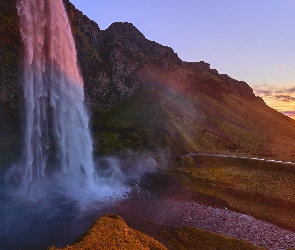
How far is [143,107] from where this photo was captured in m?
106

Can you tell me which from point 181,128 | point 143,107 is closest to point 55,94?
point 181,128

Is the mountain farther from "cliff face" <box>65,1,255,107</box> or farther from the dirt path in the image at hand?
the dirt path

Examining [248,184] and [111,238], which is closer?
[111,238]

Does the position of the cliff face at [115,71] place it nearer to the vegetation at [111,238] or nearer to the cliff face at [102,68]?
the cliff face at [102,68]

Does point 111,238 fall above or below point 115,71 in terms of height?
below

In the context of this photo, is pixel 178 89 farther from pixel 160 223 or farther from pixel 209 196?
pixel 160 223

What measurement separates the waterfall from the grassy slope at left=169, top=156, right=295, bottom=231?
20.5 metres

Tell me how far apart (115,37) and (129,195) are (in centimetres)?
10230

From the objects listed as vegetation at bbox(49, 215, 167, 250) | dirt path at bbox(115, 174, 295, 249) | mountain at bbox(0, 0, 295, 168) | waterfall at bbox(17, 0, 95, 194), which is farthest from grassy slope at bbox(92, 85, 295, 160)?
vegetation at bbox(49, 215, 167, 250)

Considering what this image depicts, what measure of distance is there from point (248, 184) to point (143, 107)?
5506 cm

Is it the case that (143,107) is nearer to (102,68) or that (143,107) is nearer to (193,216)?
(102,68)

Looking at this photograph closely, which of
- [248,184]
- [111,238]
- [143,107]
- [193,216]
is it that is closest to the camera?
[111,238]

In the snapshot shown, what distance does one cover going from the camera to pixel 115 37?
5517 inches

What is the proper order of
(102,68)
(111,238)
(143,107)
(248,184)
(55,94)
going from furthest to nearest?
(102,68) < (143,107) < (55,94) < (248,184) < (111,238)
